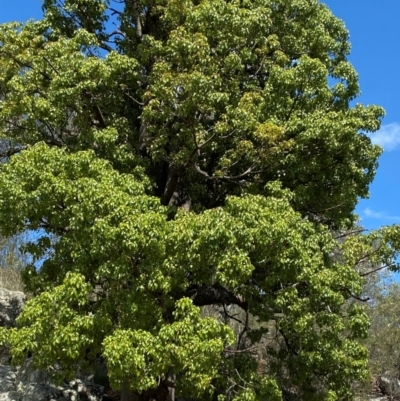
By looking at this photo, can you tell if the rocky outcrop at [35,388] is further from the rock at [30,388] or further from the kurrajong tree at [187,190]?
the kurrajong tree at [187,190]

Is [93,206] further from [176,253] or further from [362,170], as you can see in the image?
[362,170]

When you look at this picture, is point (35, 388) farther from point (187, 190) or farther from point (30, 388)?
point (187, 190)

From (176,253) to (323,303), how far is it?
304cm

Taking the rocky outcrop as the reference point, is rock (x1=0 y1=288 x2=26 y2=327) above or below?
above

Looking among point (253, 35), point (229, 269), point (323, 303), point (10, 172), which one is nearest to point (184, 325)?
point (229, 269)

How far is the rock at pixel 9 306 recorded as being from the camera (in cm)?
1700

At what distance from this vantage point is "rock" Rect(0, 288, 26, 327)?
17000 mm

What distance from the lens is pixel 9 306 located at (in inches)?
686

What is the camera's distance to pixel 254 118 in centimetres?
1183

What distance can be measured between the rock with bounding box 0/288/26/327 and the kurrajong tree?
5914 mm

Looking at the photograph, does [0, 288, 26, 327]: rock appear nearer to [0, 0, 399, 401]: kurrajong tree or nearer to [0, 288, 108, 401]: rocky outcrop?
[0, 288, 108, 401]: rocky outcrop

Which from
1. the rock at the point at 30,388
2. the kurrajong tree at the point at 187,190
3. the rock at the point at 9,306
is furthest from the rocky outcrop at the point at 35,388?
the kurrajong tree at the point at 187,190

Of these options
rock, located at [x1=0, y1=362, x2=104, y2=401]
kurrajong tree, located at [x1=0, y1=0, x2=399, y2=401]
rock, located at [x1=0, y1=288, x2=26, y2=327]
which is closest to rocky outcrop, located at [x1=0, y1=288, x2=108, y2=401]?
rock, located at [x1=0, y1=362, x2=104, y2=401]

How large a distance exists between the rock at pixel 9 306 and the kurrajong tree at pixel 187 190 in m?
5.91
